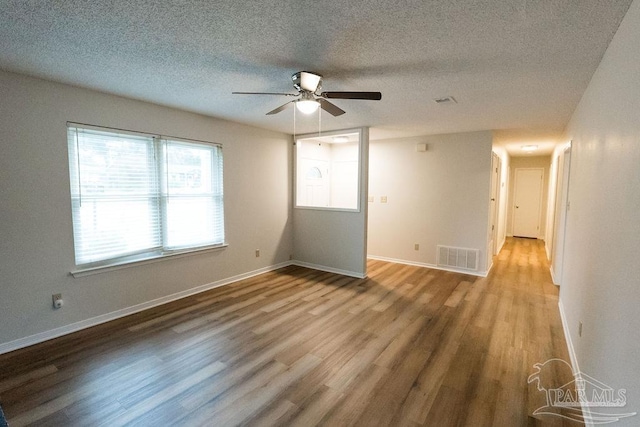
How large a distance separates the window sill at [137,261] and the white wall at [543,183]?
8.40 m

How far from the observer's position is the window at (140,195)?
10.1 feet

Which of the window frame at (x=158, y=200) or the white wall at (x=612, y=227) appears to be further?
the window frame at (x=158, y=200)

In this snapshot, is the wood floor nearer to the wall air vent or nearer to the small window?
the wall air vent

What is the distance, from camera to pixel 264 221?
516cm

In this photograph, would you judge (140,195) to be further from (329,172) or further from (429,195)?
(429,195)

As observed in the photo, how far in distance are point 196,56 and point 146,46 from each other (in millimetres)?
330

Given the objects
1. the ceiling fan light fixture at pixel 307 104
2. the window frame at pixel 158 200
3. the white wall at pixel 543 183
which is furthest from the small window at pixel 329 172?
the white wall at pixel 543 183

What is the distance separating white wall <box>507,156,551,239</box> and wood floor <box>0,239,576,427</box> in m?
5.31

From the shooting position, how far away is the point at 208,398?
82.4 inches

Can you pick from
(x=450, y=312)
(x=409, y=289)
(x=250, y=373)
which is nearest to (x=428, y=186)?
(x=409, y=289)

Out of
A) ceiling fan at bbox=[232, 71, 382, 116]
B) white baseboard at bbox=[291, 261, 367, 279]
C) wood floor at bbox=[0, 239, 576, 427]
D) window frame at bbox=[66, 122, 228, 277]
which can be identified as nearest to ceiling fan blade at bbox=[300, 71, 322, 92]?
ceiling fan at bbox=[232, 71, 382, 116]

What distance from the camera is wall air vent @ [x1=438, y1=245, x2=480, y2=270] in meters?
5.09

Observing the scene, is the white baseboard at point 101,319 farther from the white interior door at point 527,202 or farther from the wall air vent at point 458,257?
the white interior door at point 527,202

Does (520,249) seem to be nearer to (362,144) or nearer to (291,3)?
(362,144)
